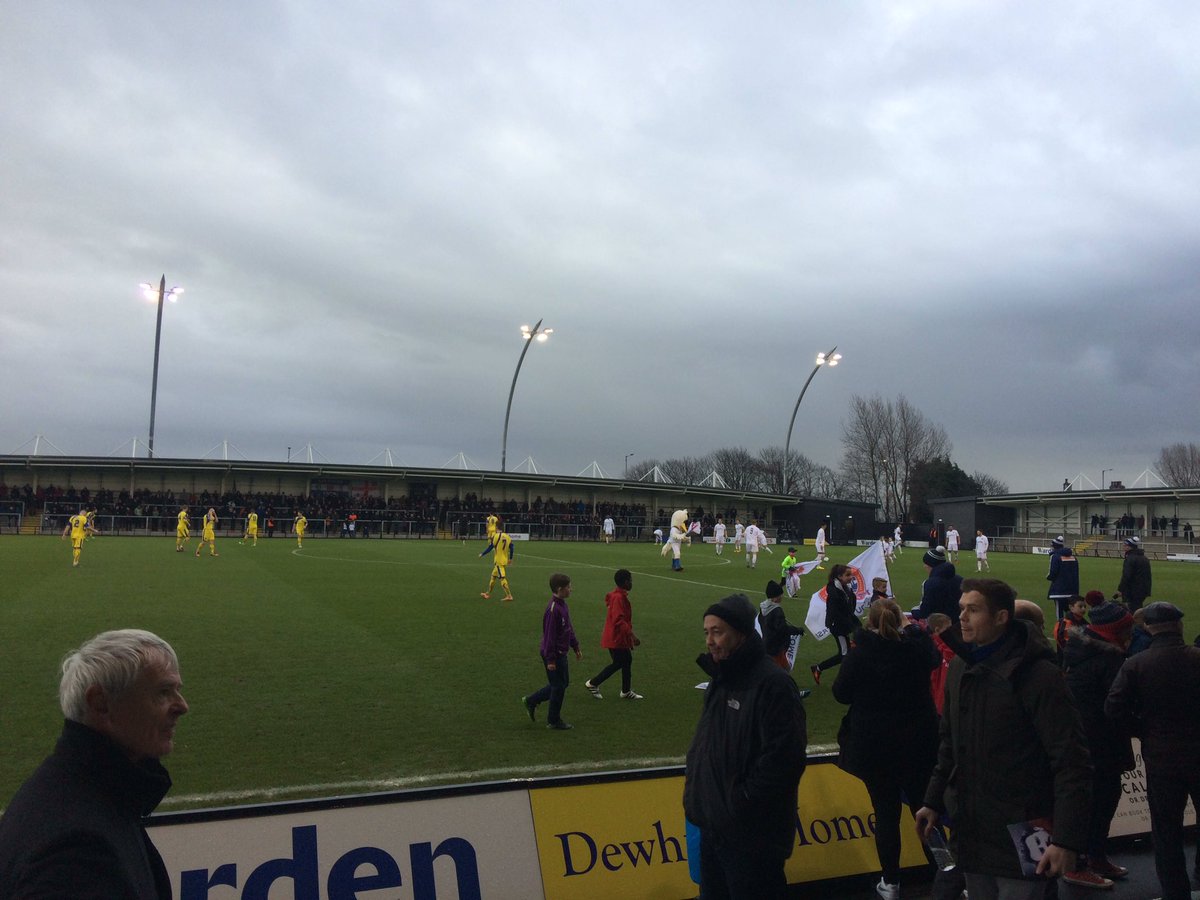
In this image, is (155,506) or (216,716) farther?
(155,506)

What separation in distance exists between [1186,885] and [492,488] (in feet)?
191

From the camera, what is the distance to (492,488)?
61906 mm

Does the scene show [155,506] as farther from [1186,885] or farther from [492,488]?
[1186,885]

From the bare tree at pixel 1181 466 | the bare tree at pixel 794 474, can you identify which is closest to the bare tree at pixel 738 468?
the bare tree at pixel 794 474

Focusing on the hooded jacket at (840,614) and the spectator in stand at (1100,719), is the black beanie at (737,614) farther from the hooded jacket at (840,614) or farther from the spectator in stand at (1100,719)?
the hooded jacket at (840,614)

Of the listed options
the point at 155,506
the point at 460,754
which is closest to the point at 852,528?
the point at 155,506

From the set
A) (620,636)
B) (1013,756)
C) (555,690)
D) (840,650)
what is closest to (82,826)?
(1013,756)

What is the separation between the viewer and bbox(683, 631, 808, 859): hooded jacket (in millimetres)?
3555

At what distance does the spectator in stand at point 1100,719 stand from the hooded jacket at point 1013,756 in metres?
2.24

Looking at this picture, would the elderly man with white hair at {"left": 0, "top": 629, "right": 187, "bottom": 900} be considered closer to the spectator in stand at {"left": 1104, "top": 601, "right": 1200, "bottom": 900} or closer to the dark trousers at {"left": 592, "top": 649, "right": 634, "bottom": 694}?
the spectator in stand at {"left": 1104, "top": 601, "right": 1200, "bottom": 900}

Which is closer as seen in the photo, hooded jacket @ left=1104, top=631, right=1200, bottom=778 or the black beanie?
the black beanie

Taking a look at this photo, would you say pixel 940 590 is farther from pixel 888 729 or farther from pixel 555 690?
pixel 888 729

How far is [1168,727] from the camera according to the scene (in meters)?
4.79

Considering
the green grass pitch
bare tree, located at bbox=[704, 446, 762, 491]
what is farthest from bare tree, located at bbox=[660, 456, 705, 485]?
the green grass pitch
